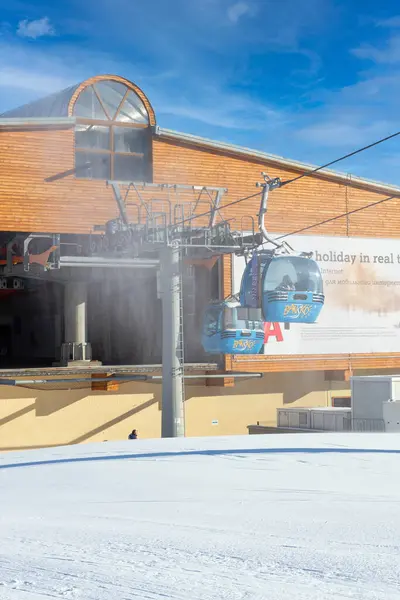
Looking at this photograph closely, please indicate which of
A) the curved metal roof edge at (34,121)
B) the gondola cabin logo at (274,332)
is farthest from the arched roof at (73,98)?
the gondola cabin logo at (274,332)

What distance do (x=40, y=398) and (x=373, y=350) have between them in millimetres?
13929

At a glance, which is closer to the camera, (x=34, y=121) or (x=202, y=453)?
(x=202, y=453)

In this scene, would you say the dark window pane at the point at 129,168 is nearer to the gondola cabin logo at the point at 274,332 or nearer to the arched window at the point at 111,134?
the arched window at the point at 111,134

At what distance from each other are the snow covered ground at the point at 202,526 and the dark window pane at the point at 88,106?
21.5m

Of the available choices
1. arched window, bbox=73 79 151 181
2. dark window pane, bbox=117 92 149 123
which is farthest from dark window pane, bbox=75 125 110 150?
dark window pane, bbox=117 92 149 123

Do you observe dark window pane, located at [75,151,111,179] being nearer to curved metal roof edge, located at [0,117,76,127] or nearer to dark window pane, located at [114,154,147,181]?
dark window pane, located at [114,154,147,181]

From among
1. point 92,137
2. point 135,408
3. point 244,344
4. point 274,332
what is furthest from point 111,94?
point 135,408

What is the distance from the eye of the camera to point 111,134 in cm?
3105

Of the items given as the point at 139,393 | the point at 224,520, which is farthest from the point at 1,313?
the point at 224,520

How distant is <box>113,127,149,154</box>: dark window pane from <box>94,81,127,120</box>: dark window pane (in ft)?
2.17

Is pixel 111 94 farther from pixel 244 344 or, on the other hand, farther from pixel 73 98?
pixel 244 344

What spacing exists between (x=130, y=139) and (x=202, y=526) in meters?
26.1

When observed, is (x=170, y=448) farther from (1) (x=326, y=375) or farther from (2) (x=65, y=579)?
(1) (x=326, y=375)

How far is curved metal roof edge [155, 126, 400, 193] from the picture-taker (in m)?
31.4
